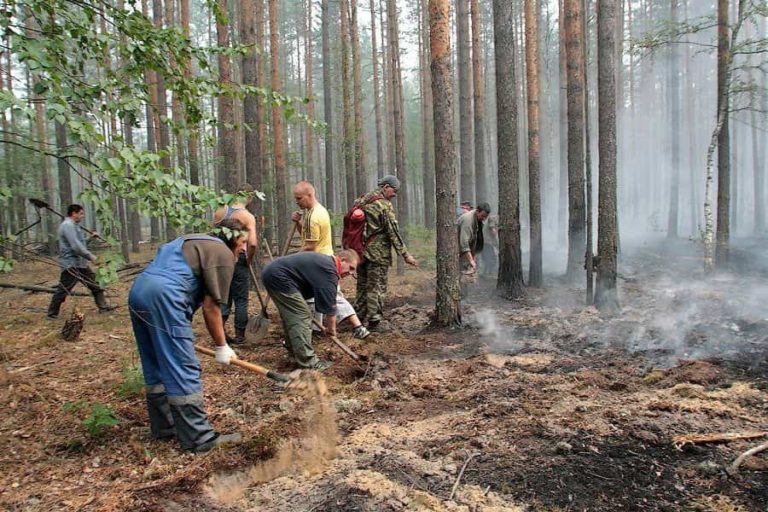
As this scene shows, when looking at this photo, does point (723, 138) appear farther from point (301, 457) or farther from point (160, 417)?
point (160, 417)

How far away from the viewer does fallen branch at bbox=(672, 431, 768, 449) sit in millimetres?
3379

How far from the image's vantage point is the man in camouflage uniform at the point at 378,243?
7.22 metres

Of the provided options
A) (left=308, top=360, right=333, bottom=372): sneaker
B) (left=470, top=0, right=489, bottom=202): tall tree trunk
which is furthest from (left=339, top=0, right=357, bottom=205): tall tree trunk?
(left=308, top=360, right=333, bottom=372): sneaker

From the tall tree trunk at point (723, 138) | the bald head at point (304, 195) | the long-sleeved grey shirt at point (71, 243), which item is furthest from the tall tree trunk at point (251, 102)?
the tall tree trunk at point (723, 138)

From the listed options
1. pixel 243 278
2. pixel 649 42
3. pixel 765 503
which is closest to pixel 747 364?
pixel 765 503

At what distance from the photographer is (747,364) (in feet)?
16.7

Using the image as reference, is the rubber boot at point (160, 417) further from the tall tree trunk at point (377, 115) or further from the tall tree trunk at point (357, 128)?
the tall tree trunk at point (377, 115)

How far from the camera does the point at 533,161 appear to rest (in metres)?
11.5

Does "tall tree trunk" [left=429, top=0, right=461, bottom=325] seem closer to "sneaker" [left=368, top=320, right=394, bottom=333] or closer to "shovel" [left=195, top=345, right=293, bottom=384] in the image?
"sneaker" [left=368, top=320, right=394, bottom=333]

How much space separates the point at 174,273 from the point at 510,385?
3.27 meters

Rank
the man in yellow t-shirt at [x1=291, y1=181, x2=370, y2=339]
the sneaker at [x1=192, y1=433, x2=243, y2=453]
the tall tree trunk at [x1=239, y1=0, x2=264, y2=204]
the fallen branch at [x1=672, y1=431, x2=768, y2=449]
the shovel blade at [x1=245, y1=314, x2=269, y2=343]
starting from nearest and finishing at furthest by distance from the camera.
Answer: the fallen branch at [x1=672, y1=431, x2=768, y2=449] < the sneaker at [x1=192, y1=433, x2=243, y2=453] < the man in yellow t-shirt at [x1=291, y1=181, x2=370, y2=339] < the shovel blade at [x1=245, y1=314, x2=269, y2=343] < the tall tree trunk at [x1=239, y1=0, x2=264, y2=204]

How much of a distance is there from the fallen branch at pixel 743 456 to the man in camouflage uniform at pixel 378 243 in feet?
15.5

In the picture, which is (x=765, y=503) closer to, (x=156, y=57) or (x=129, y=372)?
(x=156, y=57)

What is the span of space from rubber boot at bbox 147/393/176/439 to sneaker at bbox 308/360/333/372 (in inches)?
66.0
